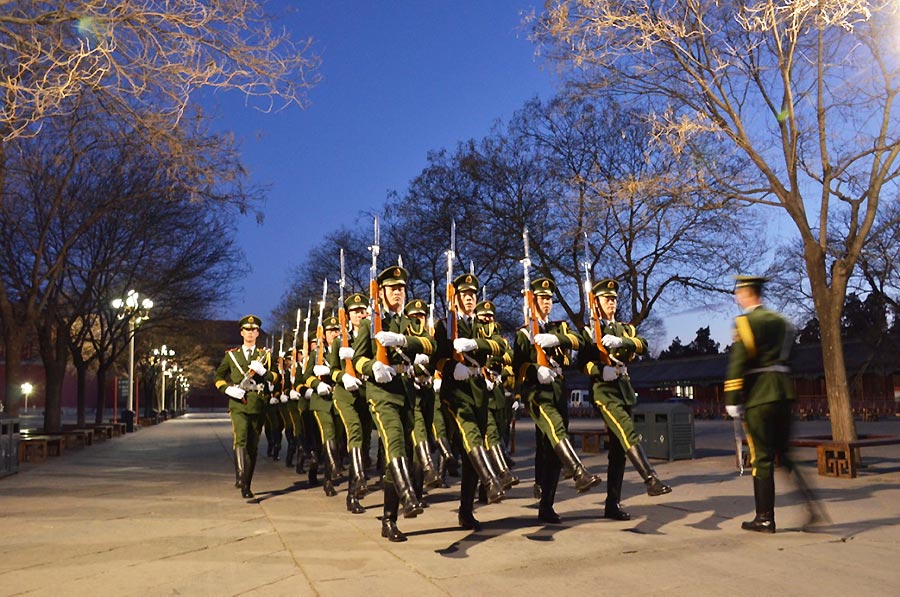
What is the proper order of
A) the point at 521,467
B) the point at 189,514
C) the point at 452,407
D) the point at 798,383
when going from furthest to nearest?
the point at 798,383, the point at 521,467, the point at 189,514, the point at 452,407

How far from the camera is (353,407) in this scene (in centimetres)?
1034

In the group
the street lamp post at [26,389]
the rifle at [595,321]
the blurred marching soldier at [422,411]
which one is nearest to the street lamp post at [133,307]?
the blurred marching soldier at [422,411]

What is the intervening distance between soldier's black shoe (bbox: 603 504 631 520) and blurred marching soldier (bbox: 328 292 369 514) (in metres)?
2.71

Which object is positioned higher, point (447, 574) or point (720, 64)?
point (720, 64)

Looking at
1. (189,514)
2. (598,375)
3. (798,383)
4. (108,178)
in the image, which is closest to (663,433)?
(598,375)

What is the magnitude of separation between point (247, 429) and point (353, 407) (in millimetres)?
1769

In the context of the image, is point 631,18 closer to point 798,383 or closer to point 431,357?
point 431,357

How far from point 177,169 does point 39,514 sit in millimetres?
4640

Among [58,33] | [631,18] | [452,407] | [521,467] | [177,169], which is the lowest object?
[521,467]

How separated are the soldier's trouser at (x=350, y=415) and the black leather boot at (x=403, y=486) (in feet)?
9.96

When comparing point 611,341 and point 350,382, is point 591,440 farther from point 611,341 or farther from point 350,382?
point 350,382

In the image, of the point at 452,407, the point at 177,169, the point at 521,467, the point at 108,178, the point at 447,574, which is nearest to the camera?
the point at 447,574

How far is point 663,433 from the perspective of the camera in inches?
638

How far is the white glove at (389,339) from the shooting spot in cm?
710
